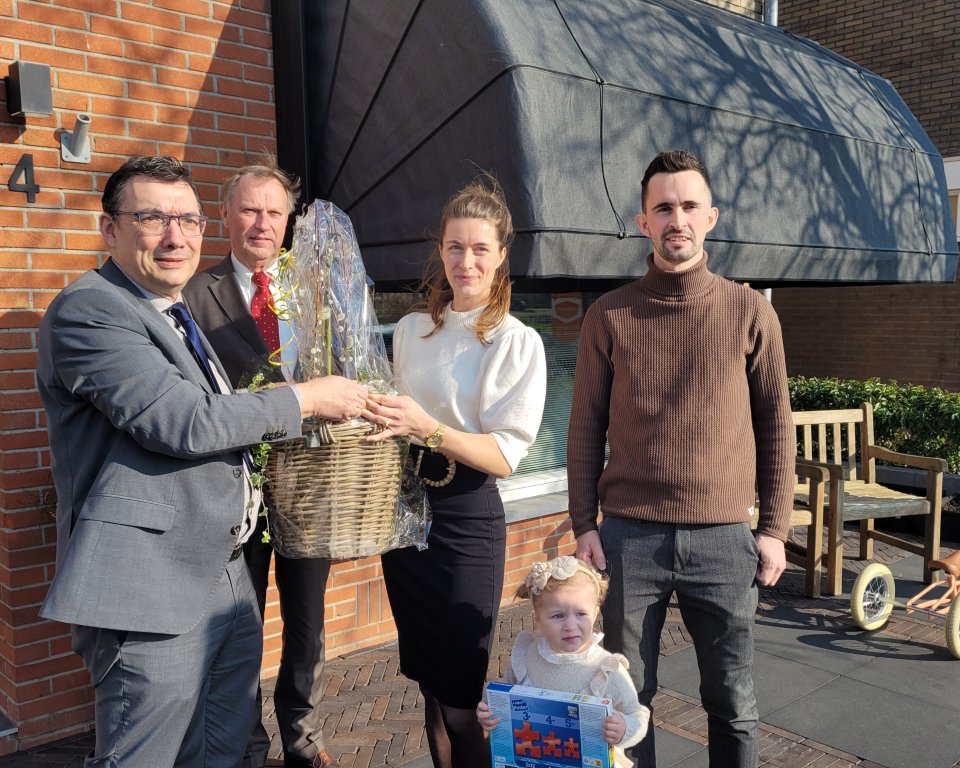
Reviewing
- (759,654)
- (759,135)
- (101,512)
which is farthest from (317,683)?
(759,135)

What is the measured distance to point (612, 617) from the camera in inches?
99.0

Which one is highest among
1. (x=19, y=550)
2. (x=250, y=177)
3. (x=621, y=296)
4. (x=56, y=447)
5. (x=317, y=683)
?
(x=250, y=177)

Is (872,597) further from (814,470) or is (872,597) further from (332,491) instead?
(332,491)

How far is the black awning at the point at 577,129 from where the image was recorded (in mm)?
3361

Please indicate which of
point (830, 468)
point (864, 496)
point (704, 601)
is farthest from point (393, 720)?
point (864, 496)

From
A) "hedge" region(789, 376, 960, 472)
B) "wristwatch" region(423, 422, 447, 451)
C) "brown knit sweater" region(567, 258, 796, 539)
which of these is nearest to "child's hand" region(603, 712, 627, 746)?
"brown knit sweater" region(567, 258, 796, 539)

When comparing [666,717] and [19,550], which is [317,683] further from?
[666,717]

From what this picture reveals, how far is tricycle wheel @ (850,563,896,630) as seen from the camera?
4730 millimetres

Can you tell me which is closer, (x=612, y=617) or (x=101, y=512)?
(x=101, y=512)

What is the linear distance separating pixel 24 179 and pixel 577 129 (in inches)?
89.4

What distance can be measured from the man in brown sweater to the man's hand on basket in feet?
2.83

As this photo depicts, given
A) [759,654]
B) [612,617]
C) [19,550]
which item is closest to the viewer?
[612,617]

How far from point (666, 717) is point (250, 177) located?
2914 millimetres

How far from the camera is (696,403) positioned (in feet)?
7.92
